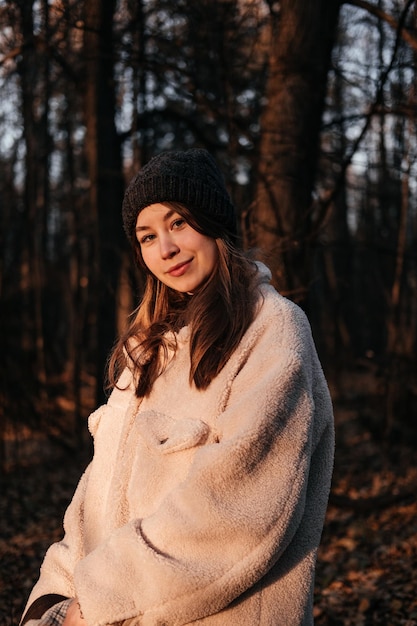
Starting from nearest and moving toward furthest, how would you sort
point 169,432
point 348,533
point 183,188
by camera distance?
A: 1. point 169,432
2. point 183,188
3. point 348,533

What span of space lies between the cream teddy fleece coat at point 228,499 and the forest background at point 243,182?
74 centimetres

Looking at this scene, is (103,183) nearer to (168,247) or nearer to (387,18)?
(387,18)

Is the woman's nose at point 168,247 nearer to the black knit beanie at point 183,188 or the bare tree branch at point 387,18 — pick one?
the black knit beanie at point 183,188

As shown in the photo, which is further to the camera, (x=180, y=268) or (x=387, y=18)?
(x=387, y=18)

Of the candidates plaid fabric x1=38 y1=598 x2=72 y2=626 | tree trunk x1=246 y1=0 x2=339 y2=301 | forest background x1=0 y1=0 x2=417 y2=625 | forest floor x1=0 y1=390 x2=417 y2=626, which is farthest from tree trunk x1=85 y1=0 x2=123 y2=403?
plaid fabric x1=38 y1=598 x2=72 y2=626

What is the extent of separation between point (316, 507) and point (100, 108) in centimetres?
669

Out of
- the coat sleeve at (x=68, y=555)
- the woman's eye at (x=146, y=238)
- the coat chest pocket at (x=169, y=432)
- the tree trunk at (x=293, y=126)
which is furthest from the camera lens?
the tree trunk at (x=293, y=126)

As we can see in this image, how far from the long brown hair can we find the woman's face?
0.9 inches

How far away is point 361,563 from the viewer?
5125 mm

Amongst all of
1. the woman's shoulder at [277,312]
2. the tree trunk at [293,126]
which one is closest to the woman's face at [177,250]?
the woman's shoulder at [277,312]

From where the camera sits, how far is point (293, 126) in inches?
184

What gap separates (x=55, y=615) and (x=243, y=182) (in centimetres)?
736

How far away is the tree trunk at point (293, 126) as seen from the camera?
4500mm

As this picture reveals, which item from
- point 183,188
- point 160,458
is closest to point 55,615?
point 160,458
